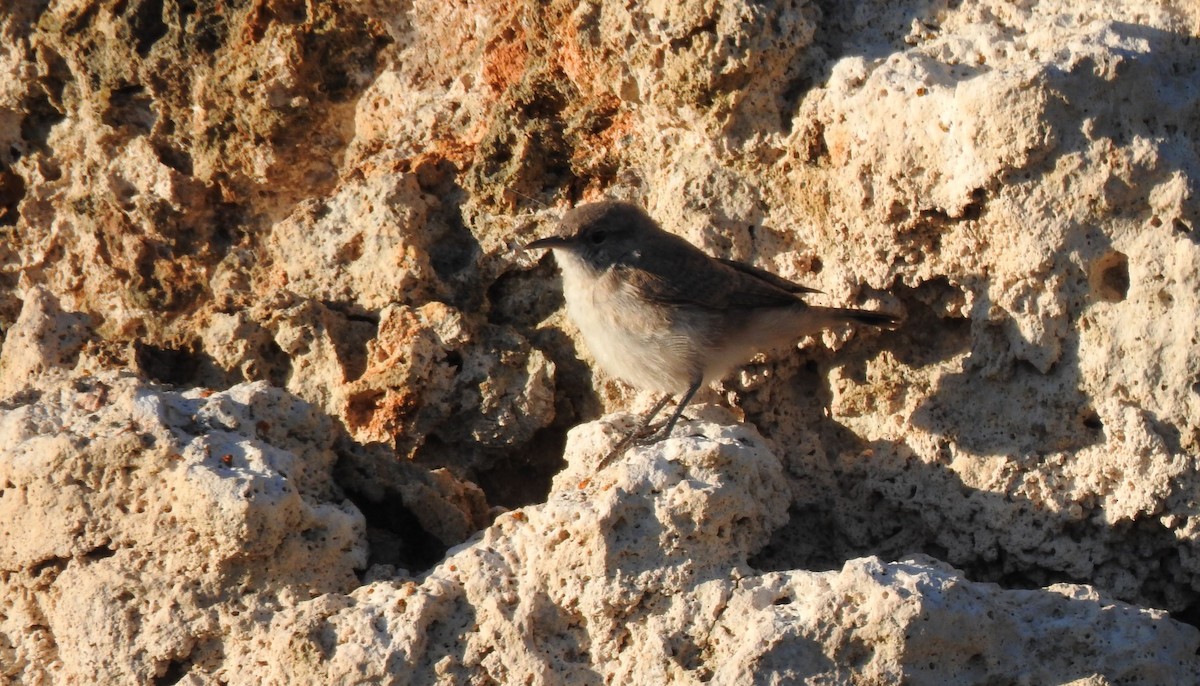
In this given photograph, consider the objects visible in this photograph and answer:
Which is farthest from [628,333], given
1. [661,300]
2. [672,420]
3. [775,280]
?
[775,280]

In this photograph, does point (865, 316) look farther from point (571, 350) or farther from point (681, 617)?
point (681, 617)

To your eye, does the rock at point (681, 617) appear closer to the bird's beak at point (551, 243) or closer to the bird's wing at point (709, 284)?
the bird's wing at point (709, 284)

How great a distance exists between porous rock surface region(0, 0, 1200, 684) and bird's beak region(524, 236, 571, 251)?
43cm

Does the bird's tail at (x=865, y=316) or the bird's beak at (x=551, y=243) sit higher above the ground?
the bird's beak at (x=551, y=243)

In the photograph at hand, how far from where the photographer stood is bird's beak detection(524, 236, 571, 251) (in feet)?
17.9

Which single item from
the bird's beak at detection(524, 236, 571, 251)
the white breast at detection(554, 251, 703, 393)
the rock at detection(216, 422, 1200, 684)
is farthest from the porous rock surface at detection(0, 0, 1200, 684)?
the bird's beak at detection(524, 236, 571, 251)

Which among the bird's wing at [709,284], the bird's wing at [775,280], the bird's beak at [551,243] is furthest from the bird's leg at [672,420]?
the bird's beak at [551,243]

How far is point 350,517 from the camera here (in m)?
4.60

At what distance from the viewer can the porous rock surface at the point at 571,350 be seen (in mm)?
4172

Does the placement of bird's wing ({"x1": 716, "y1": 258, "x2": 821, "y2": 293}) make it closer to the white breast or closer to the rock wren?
the rock wren

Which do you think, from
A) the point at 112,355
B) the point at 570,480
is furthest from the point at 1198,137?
the point at 112,355

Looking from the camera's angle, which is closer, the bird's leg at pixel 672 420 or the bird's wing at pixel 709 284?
the bird's leg at pixel 672 420

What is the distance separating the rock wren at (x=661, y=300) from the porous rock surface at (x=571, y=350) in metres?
0.19

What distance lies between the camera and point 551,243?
18.0 ft
